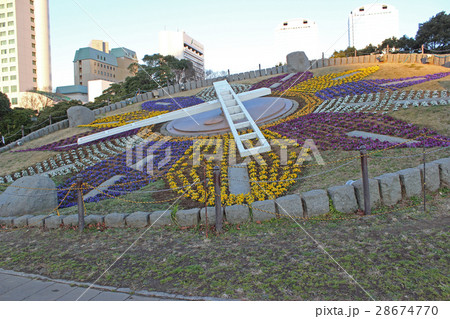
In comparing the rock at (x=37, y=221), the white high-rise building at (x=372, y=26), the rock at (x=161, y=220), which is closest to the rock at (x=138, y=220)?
the rock at (x=161, y=220)

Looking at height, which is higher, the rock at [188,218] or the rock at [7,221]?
the rock at [188,218]

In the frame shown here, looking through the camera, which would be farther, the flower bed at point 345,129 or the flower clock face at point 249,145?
the flower bed at point 345,129

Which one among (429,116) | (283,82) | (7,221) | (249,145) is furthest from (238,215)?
(283,82)

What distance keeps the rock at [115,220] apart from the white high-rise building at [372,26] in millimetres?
78146

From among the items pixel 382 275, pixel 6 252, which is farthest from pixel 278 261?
pixel 6 252

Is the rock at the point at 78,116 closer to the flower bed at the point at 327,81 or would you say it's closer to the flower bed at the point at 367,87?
the flower bed at the point at 327,81

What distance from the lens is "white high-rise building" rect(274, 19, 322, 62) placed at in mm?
90000

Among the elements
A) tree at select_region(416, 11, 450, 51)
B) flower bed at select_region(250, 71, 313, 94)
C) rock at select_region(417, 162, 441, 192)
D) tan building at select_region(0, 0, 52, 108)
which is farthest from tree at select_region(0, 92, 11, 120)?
tree at select_region(416, 11, 450, 51)

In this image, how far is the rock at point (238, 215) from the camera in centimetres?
609

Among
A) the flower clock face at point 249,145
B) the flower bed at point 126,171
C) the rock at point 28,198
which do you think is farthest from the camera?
the flower bed at point 126,171

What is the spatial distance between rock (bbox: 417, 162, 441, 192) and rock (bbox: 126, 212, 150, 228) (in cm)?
547

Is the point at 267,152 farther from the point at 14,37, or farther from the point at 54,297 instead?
the point at 14,37

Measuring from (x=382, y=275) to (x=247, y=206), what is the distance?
2.71 m

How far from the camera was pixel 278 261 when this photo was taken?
15.0ft
